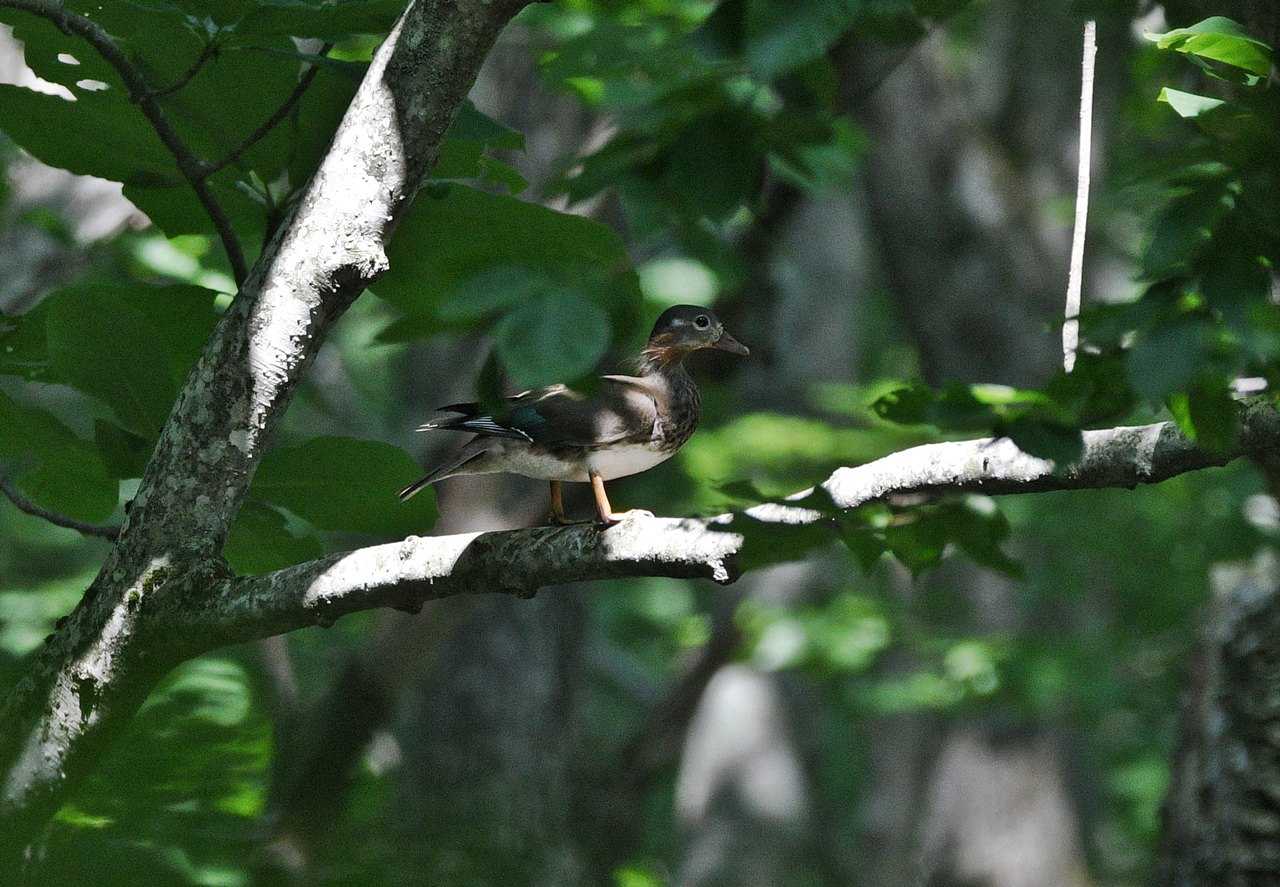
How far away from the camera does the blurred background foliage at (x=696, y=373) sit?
145 cm

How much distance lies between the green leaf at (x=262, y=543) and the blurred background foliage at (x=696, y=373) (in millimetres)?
10

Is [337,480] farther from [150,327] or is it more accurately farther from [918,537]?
[918,537]

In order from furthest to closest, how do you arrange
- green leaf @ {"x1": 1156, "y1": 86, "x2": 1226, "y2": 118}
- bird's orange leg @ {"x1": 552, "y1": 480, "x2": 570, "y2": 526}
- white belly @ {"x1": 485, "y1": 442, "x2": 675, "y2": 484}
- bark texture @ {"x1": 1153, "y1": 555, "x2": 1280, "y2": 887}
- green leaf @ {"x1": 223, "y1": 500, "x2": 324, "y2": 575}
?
1. bark texture @ {"x1": 1153, "y1": 555, "x2": 1280, "y2": 887}
2. bird's orange leg @ {"x1": 552, "y1": 480, "x2": 570, "y2": 526}
3. white belly @ {"x1": 485, "y1": 442, "x2": 675, "y2": 484}
4. green leaf @ {"x1": 223, "y1": 500, "x2": 324, "y2": 575}
5. green leaf @ {"x1": 1156, "y1": 86, "x2": 1226, "y2": 118}

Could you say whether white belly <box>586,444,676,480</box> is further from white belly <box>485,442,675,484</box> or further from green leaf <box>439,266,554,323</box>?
green leaf <box>439,266,554,323</box>

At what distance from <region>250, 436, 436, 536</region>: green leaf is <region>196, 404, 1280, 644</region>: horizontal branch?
0.26 metres

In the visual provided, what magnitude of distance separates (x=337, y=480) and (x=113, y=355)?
0.47 metres

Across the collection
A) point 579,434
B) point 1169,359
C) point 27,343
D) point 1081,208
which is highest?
point 27,343

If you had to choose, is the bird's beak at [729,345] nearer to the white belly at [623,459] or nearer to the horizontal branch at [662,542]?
the white belly at [623,459]

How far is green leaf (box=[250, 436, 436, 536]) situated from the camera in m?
2.51

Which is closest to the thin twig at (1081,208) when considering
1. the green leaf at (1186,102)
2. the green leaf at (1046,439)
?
the green leaf at (1046,439)

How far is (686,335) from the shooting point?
4.09m

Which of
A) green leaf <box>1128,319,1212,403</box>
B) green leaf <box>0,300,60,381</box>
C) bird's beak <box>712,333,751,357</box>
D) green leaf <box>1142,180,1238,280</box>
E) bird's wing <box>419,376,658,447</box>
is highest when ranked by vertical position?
green leaf <box>0,300,60,381</box>

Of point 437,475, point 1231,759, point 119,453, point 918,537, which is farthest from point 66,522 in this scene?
point 1231,759

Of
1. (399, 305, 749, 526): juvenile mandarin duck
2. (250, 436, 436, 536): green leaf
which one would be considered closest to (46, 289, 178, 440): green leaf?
(250, 436, 436, 536): green leaf
